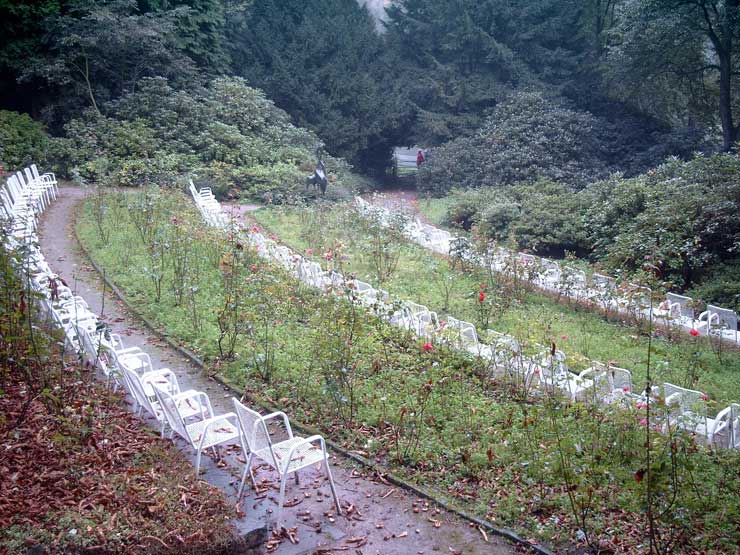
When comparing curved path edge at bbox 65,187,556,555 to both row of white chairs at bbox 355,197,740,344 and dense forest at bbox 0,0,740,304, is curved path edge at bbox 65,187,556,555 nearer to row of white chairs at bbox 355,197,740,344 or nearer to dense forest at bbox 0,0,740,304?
row of white chairs at bbox 355,197,740,344

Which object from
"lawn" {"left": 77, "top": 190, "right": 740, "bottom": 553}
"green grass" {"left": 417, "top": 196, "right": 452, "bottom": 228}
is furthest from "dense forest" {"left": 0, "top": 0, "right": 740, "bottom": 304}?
"lawn" {"left": 77, "top": 190, "right": 740, "bottom": 553}

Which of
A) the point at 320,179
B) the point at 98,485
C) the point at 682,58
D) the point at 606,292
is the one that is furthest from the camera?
the point at 682,58

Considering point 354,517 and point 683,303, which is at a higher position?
point 354,517

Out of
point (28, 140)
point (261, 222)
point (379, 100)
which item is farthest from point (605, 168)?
A: point (28, 140)

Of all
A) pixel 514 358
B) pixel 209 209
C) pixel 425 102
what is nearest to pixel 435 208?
pixel 425 102

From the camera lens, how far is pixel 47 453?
519 cm

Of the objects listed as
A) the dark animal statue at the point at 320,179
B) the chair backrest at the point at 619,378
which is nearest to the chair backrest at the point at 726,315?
the chair backrest at the point at 619,378

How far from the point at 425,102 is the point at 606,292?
73.3ft

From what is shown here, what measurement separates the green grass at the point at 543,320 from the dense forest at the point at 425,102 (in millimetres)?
4026

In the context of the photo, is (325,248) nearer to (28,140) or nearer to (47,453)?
(47,453)

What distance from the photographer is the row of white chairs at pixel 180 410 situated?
17.1ft

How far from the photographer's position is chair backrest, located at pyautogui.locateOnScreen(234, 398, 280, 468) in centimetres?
509

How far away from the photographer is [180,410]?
6035 millimetres

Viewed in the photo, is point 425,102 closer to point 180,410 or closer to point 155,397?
point 155,397
